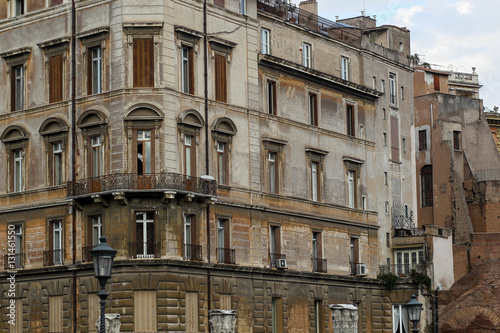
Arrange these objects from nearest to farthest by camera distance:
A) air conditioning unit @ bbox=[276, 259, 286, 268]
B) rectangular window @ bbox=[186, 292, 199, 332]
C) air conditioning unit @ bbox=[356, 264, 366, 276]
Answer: rectangular window @ bbox=[186, 292, 199, 332] < air conditioning unit @ bbox=[276, 259, 286, 268] < air conditioning unit @ bbox=[356, 264, 366, 276]

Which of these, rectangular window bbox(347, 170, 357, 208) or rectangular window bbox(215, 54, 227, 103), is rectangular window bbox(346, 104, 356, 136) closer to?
rectangular window bbox(347, 170, 357, 208)

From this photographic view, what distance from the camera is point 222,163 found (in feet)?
162

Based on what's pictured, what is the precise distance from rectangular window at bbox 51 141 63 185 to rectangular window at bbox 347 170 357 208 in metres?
16.1

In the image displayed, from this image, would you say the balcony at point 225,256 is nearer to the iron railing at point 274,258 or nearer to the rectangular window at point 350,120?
the iron railing at point 274,258

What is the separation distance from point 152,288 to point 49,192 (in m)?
6.85

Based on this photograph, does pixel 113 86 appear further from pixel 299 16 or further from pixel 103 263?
pixel 103 263

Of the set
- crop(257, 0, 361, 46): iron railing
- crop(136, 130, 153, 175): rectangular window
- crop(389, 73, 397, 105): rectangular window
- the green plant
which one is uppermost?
crop(257, 0, 361, 46): iron railing

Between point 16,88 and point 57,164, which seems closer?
point 57,164

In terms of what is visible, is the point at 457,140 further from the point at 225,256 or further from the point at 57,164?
the point at 57,164

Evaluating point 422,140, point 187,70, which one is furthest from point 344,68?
point 422,140

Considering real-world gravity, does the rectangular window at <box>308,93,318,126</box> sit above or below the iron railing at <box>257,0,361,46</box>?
below

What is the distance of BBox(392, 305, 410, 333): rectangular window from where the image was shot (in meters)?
59.6

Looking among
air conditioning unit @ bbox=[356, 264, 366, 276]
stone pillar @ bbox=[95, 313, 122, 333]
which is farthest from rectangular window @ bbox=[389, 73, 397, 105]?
stone pillar @ bbox=[95, 313, 122, 333]

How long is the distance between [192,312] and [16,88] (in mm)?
12863
